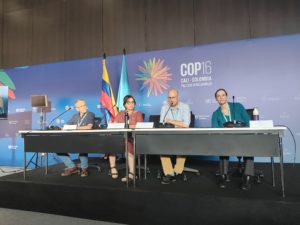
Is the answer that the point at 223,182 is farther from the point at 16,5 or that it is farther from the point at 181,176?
the point at 16,5

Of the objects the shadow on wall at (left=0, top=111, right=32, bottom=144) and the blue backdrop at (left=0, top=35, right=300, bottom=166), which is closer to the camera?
the blue backdrop at (left=0, top=35, right=300, bottom=166)

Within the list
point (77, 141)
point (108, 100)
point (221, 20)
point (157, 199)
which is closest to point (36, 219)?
point (77, 141)

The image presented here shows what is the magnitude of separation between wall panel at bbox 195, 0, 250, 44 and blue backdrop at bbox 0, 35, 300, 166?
0.16 meters

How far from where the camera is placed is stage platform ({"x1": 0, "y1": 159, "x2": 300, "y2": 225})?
1808mm

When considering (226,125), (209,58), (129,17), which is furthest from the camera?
(129,17)

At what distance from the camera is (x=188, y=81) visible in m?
4.13

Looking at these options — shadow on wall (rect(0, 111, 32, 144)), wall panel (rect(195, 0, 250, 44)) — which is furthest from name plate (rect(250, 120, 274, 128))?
shadow on wall (rect(0, 111, 32, 144))

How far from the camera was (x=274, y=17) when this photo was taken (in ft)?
12.4

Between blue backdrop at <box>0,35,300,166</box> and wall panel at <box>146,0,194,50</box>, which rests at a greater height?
wall panel at <box>146,0,194,50</box>

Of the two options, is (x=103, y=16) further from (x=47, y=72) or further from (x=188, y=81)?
(x=188, y=81)

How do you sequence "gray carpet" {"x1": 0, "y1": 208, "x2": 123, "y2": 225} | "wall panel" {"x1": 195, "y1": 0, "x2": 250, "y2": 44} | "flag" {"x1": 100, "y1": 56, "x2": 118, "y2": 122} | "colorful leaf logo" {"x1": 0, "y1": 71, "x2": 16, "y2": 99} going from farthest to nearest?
1. "colorful leaf logo" {"x1": 0, "y1": 71, "x2": 16, "y2": 99}
2. "flag" {"x1": 100, "y1": 56, "x2": 118, "y2": 122}
3. "wall panel" {"x1": 195, "y1": 0, "x2": 250, "y2": 44}
4. "gray carpet" {"x1": 0, "y1": 208, "x2": 123, "y2": 225}

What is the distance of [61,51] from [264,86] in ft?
12.6

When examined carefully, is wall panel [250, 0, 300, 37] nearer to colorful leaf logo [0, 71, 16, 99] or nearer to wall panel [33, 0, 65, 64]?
wall panel [33, 0, 65, 64]

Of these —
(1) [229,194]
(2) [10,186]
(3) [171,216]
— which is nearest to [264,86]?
(1) [229,194]
